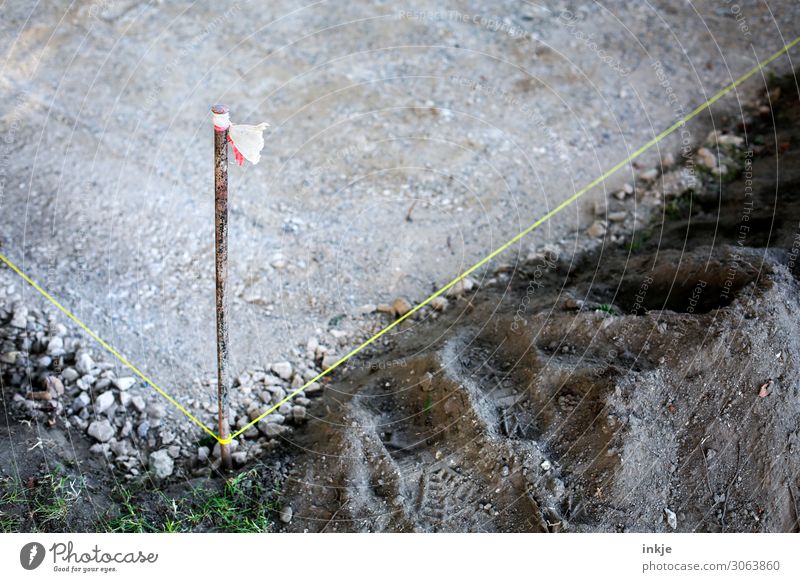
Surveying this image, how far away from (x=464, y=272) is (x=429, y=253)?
0.86 ft

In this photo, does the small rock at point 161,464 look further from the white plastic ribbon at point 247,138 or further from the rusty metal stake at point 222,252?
the white plastic ribbon at point 247,138

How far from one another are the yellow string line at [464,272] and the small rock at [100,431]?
13.7 inches

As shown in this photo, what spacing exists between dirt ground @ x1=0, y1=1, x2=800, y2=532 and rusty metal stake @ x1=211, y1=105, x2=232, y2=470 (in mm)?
280

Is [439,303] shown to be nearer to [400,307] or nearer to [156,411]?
[400,307]

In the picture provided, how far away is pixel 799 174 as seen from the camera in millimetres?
5223

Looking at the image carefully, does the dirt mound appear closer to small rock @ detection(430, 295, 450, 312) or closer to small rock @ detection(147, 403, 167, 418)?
small rock @ detection(430, 295, 450, 312)

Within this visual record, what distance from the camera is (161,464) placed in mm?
3895

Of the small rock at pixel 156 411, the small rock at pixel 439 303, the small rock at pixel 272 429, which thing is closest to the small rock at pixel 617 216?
the small rock at pixel 439 303

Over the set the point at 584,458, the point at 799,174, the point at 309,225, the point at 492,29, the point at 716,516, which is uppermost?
the point at 492,29

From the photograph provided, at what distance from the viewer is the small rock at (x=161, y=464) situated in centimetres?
388

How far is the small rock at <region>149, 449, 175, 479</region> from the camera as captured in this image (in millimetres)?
3875

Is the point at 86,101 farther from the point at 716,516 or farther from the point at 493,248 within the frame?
the point at 716,516
